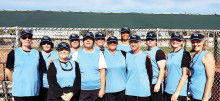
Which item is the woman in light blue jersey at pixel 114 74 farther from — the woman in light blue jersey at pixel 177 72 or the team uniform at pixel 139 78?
the woman in light blue jersey at pixel 177 72

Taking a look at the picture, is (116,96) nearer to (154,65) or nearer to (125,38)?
(154,65)

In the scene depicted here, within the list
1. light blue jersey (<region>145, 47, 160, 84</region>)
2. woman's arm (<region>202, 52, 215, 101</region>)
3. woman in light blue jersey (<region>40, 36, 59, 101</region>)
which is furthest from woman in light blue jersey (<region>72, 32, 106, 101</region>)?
woman's arm (<region>202, 52, 215, 101</region>)

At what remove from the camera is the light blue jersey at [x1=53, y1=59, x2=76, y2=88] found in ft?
9.04

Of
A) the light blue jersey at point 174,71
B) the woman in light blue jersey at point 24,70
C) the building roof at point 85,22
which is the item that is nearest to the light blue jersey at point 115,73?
the light blue jersey at point 174,71

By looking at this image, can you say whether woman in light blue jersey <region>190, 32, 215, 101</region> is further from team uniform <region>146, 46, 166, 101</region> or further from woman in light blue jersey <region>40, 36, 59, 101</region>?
woman in light blue jersey <region>40, 36, 59, 101</region>

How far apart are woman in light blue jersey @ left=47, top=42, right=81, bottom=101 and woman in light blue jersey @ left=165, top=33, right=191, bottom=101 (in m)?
1.69

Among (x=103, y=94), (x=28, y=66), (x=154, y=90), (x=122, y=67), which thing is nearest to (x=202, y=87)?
(x=154, y=90)

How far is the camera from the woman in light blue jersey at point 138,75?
3.06 meters

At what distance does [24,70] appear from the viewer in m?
2.95

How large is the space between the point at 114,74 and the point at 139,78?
454 millimetres

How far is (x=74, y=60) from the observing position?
121 inches

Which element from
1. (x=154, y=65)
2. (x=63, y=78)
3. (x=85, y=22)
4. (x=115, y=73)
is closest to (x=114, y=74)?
(x=115, y=73)

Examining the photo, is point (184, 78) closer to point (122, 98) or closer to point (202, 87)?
point (202, 87)

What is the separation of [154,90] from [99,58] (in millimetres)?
1184
